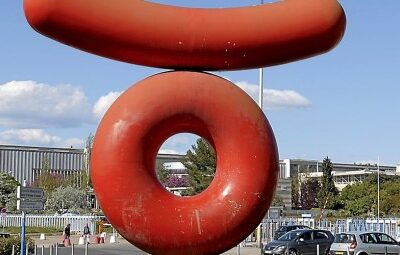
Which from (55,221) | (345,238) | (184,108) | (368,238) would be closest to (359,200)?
(55,221)

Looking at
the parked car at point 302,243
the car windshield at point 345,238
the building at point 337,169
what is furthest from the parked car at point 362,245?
the building at point 337,169

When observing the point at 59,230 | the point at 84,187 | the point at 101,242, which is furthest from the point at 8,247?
the point at 84,187

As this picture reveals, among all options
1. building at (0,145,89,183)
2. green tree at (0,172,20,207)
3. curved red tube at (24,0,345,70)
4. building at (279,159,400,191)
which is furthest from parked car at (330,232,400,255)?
building at (0,145,89,183)

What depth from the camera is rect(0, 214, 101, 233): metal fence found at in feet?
200

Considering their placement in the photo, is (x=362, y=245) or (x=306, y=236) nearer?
(x=362, y=245)

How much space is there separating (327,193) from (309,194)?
Result: 1022cm

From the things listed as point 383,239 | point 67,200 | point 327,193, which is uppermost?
point 383,239

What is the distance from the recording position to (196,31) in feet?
38.3

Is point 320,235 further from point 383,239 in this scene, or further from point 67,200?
point 67,200

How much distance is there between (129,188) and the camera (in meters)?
11.2

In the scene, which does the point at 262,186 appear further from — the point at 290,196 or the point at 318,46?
the point at 290,196

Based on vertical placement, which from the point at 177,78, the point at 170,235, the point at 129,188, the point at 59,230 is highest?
the point at 177,78

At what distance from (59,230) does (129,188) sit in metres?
52.4

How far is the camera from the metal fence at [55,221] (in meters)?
61.1
